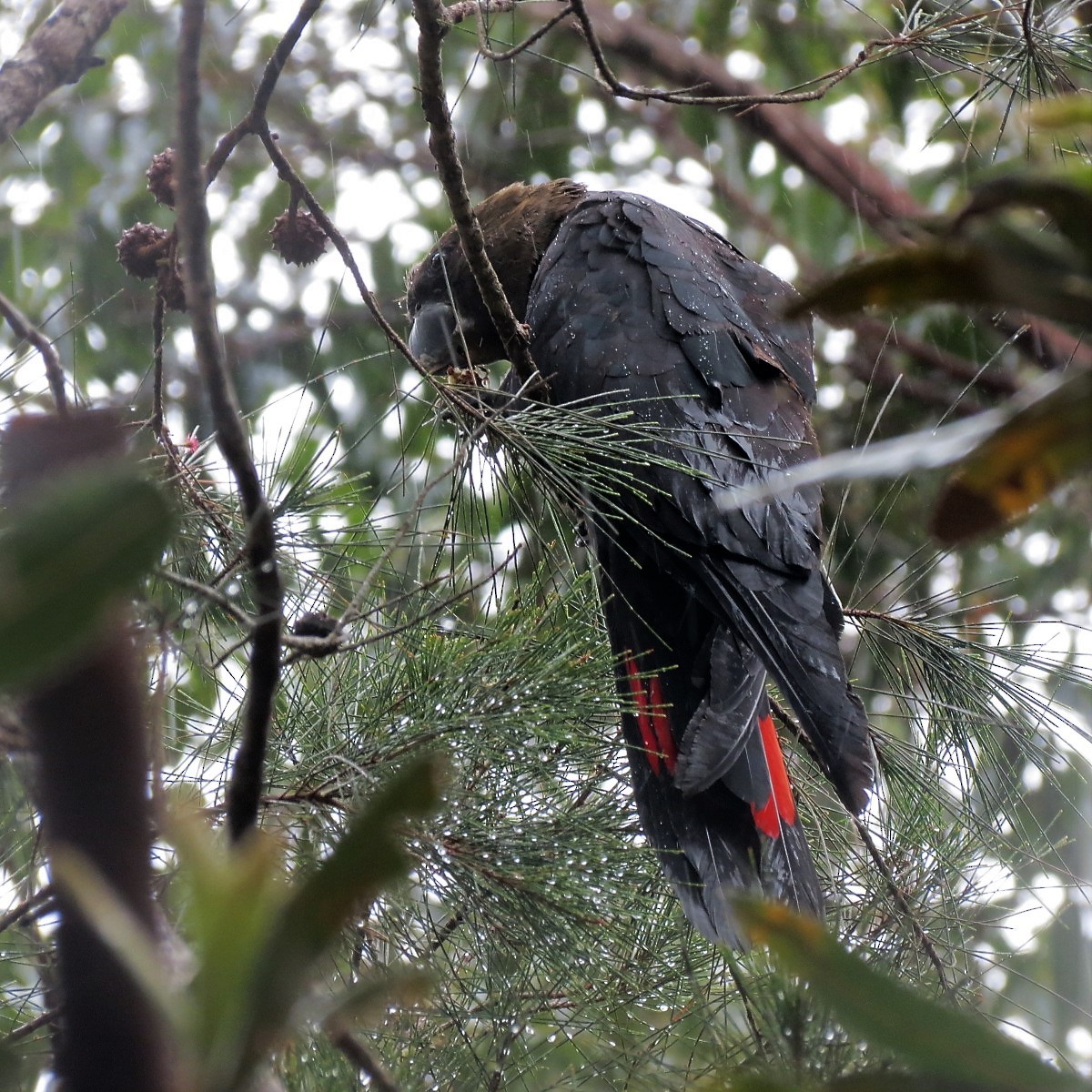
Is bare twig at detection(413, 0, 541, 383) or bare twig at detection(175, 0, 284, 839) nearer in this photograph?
bare twig at detection(175, 0, 284, 839)

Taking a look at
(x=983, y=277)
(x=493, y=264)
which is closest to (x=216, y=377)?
(x=983, y=277)

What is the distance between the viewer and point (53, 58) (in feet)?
6.63

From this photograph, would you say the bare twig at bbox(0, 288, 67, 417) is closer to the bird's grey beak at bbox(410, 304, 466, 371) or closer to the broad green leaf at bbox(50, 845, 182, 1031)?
the broad green leaf at bbox(50, 845, 182, 1031)

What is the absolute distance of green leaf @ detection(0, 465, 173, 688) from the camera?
1.24ft

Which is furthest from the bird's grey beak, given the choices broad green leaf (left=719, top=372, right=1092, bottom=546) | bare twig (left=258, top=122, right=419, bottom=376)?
broad green leaf (left=719, top=372, right=1092, bottom=546)

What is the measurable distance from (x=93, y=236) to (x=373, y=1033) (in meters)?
2.65

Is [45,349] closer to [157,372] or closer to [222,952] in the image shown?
[157,372]

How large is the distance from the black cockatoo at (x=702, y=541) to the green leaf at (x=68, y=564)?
2.59 ft

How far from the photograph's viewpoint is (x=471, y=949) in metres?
1.21

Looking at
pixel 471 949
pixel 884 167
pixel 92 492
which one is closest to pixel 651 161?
pixel 884 167

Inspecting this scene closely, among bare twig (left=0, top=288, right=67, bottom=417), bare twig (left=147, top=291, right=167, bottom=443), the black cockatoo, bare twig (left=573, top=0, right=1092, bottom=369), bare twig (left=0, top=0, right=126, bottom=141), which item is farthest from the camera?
bare twig (left=573, top=0, right=1092, bottom=369)

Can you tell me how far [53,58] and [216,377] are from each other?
68.5 inches

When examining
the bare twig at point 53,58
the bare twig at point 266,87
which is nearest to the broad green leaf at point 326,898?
the bare twig at point 266,87

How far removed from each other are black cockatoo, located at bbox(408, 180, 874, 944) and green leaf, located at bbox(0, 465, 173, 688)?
0.79 metres
